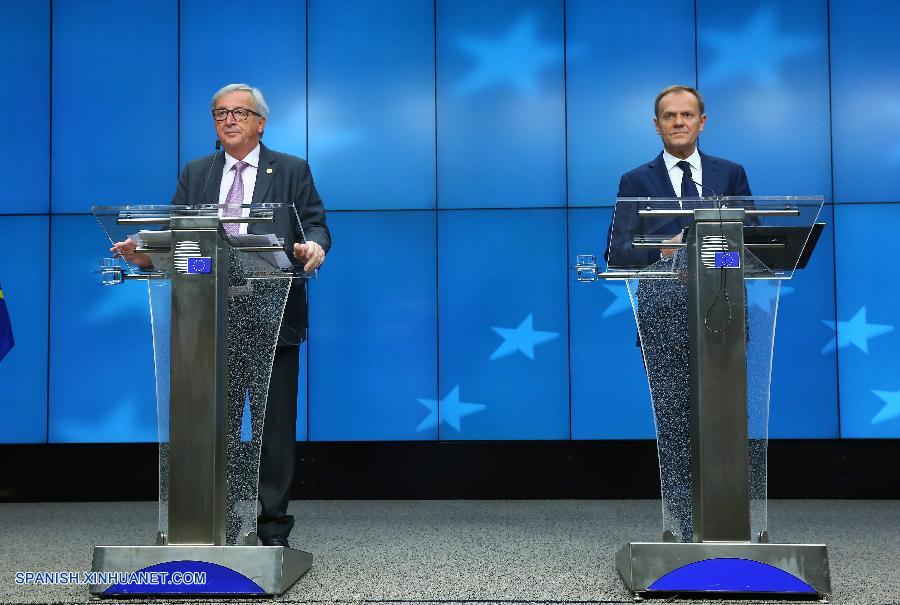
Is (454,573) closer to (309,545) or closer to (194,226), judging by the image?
(309,545)

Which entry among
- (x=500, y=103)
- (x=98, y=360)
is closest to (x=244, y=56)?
(x=500, y=103)

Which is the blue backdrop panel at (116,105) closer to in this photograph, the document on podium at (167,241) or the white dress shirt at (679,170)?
the document on podium at (167,241)

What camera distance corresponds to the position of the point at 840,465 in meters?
4.53

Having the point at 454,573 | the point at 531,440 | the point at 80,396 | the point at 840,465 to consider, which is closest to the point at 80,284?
the point at 80,396

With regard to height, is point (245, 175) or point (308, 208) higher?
point (245, 175)

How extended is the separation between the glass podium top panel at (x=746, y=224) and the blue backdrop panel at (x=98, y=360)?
2.94 metres

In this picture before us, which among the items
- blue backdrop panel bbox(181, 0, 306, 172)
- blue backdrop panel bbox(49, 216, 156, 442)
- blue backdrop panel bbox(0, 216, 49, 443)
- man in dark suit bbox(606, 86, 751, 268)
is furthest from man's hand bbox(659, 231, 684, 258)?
blue backdrop panel bbox(0, 216, 49, 443)

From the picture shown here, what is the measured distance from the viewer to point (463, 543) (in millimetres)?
3369

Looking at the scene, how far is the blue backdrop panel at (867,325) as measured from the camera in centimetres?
454

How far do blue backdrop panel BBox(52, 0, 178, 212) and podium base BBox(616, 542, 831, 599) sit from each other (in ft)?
10.9

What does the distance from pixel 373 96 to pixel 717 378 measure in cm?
284

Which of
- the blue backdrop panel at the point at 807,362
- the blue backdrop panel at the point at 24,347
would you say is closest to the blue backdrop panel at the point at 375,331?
the blue backdrop panel at the point at 24,347

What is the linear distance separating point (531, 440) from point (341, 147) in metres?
1.79

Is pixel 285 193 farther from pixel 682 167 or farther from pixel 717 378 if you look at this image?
pixel 717 378
